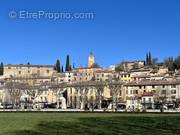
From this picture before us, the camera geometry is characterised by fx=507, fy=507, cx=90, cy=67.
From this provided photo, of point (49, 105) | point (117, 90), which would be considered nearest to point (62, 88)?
point (49, 105)

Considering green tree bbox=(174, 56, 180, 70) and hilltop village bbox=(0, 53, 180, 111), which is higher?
green tree bbox=(174, 56, 180, 70)

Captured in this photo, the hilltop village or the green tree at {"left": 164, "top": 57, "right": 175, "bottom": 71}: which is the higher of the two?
the green tree at {"left": 164, "top": 57, "right": 175, "bottom": 71}

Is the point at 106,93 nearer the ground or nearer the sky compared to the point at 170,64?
nearer the ground

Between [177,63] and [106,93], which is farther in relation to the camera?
[177,63]

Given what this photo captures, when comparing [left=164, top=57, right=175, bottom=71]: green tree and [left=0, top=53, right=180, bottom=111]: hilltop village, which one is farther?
[left=164, top=57, right=175, bottom=71]: green tree

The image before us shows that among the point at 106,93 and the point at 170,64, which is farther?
the point at 170,64

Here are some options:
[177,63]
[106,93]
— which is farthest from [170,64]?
[106,93]

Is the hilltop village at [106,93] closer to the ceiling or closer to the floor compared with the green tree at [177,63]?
closer to the floor

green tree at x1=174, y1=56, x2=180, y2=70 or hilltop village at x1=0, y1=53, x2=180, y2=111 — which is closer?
hilltop village at x1=0, y1=53, x2=180, y2=111

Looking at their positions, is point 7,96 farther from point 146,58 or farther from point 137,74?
point 146,58

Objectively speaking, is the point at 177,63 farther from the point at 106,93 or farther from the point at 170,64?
the point at 106,93

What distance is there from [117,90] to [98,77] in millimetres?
43791

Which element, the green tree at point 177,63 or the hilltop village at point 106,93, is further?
the green tree at point 177,63

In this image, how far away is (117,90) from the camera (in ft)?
442
